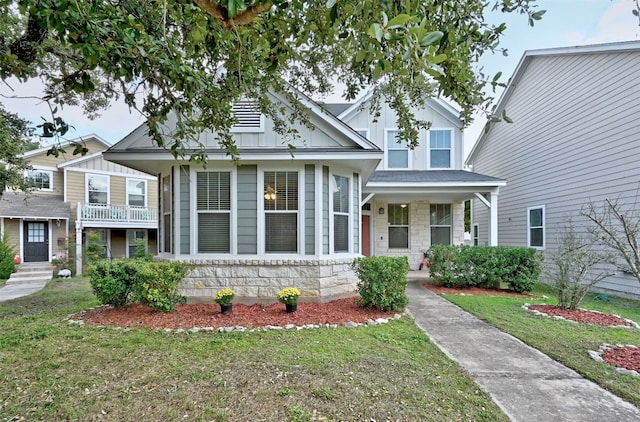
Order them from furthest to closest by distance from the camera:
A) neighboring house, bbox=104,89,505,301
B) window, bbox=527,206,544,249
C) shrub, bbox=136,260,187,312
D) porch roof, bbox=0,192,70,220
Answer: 1. porch roof, bbox=0,192,70,220
2. window, bbox=527,206,544,249
3. neighboring house, bbox=104,89,505,301
4. shrub, bbox=136,260,187,312

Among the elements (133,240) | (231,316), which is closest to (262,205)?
(231,316)

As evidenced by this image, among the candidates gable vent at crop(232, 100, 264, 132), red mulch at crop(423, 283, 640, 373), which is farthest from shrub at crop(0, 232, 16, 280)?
red mulch at crop(423, 283, 640, 373)

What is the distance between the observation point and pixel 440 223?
11.9 metres

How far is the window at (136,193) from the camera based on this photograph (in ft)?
53.8

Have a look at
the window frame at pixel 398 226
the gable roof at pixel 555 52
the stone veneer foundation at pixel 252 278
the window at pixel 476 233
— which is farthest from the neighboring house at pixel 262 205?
the window at pixel 476 233

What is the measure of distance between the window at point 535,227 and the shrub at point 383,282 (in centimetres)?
732

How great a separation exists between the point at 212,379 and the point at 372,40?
3.31 meters

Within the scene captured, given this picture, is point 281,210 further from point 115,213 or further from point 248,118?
point 115,213

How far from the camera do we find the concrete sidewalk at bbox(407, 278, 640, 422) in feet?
8.92

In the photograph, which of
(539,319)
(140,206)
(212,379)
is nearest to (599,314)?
(539,319)

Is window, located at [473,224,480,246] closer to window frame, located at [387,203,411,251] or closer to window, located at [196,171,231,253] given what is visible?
window frame, located at [387,203,411,251]

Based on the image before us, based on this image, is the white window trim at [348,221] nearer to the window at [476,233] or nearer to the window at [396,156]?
the window at [396,156]

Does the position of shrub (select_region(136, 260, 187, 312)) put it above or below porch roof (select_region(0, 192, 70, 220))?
below

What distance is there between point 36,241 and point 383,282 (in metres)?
16.1
